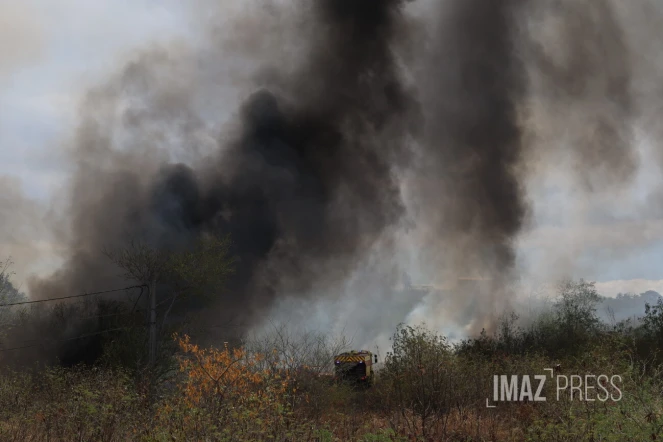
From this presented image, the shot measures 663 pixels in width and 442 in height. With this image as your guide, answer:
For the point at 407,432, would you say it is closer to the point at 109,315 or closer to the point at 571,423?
the point at 571,423

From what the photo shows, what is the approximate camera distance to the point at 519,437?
1328 centimetres

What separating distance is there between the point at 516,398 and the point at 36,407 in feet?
44.0

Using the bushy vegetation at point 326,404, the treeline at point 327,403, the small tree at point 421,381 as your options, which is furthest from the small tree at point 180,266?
the small tree at point 421,381

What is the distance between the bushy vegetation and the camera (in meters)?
10.9

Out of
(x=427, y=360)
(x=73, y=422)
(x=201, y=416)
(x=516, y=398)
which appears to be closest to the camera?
(x=201, y=416)

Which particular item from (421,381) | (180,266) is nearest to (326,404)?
(421,381)

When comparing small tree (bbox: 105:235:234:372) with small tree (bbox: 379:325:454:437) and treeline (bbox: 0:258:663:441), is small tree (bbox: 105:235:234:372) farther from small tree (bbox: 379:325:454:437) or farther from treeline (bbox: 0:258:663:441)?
small tree (bbox: 379:325:454:437)

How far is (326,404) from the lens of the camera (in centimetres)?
1856

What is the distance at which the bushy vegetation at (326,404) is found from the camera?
10.9 meters

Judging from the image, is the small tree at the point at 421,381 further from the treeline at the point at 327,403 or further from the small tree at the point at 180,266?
Result: the small tree at the point at 180,266

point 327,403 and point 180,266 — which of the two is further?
point 180,266

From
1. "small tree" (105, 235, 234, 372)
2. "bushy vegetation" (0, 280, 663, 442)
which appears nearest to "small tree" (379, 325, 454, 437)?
"bushy vegetation" (0, 280, 663, 442)

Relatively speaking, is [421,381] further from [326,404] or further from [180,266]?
[180,266]

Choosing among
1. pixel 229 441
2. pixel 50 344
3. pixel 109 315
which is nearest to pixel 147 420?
pixel 229 441
